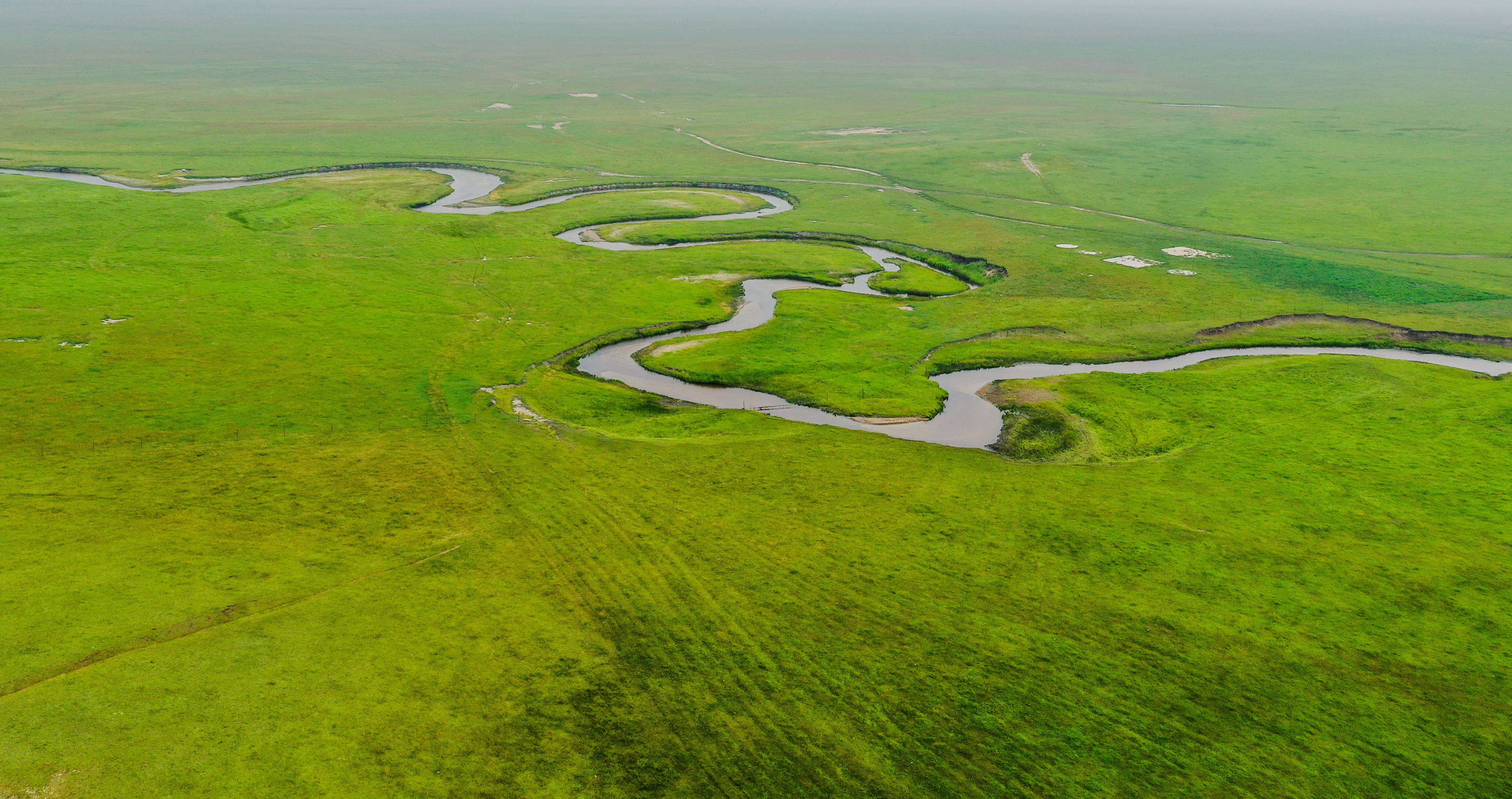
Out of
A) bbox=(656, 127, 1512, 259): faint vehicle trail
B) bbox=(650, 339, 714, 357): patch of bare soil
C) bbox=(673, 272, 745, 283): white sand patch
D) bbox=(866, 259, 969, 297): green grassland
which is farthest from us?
bbox=(656, 127, 1512, 259): faint vehicle trail

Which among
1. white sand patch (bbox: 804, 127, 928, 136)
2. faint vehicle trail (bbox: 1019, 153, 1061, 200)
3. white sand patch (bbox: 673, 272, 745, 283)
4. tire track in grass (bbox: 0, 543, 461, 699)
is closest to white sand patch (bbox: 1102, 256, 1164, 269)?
faint vehicle trail (bbox: 1019, 153, 1061, 200)

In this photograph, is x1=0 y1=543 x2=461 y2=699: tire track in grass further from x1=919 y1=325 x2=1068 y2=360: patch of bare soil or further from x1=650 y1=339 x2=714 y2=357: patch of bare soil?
x1=919 y1=325 x2=1068 y2=360: patch of bare soil

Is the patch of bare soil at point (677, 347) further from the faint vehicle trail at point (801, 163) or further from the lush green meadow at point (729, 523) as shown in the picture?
the faint vehicle trail at point (801, 163)

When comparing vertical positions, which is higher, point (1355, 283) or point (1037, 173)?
point (1037, 173)

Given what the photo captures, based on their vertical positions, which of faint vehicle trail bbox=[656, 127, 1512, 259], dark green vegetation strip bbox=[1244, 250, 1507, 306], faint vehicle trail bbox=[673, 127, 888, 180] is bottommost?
dark green vegetation strip bbox=[1244, 250, 1507, 306]

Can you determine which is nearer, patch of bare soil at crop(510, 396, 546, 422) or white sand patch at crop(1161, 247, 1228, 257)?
patch of bare soil at crop(510, 396, 546, 422)

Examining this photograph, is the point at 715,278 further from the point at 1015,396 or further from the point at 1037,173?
the point at 1037,173

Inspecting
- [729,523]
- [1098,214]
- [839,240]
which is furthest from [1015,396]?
[1098,214]

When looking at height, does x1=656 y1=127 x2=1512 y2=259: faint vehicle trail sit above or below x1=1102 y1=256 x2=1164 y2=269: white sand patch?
above
